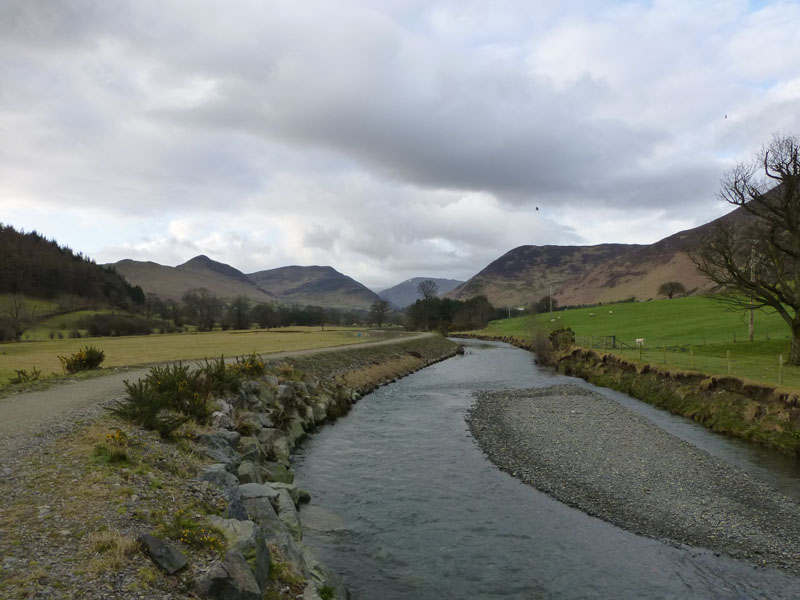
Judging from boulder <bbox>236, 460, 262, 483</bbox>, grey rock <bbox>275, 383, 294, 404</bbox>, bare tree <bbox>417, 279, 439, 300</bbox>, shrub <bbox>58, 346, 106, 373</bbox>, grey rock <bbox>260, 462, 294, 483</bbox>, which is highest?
bare tree <bbox>417, 279, 439, 300</bbox>

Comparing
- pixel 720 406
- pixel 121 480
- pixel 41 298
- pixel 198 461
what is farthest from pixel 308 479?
pixel 41 298

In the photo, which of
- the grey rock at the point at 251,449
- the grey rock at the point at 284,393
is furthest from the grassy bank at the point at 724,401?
the grey rock at the point at 284,393

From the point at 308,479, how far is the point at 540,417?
539 inches

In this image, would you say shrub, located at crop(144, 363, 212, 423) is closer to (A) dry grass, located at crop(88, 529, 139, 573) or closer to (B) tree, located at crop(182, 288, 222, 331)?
(A) dry grass, located at crop(88, 529, 139, 573)

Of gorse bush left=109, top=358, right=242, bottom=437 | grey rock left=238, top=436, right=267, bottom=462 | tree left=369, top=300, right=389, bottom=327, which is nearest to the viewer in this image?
gorse bush left=109, top=358, right=242, bottom=437

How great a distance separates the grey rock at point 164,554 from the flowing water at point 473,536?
4.25 metres

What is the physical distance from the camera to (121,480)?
8.95 metres

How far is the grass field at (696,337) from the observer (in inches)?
1142

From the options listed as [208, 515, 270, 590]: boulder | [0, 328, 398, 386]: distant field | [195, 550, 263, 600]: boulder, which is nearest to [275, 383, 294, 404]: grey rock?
[0, 328, 398, 386]: distant field

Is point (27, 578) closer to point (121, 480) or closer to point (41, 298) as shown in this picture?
point (121, 480)

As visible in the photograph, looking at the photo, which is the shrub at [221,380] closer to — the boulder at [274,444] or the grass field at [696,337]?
the boulder at [274,444]

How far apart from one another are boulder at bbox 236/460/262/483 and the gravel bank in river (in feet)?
29.2

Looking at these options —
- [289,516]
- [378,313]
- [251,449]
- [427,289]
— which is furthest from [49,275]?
[289,516]

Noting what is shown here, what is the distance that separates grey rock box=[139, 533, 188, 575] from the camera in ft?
21.5
